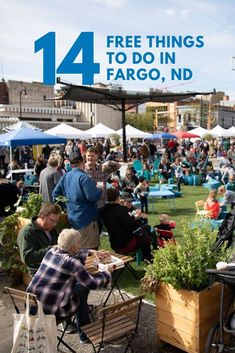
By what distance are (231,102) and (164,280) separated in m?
143

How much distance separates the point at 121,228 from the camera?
209 inches

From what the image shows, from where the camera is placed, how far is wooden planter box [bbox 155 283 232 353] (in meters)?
3.33

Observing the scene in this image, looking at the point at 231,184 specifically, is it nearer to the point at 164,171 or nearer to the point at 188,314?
the point at 164,171

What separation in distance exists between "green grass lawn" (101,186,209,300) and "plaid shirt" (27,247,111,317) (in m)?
1.17

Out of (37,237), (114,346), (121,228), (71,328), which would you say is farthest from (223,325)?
(121,228)

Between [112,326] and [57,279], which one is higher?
[57,279]

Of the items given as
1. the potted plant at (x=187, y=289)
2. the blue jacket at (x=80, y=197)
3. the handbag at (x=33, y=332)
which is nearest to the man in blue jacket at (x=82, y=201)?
the blue jacket at (x=80, y=197)

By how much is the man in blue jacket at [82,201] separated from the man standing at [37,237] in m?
0.93

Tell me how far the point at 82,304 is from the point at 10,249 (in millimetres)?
2046

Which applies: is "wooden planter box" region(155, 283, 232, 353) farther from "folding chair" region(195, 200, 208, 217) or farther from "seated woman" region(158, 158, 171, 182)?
"seated woman" region(158, 158, 171, 182)

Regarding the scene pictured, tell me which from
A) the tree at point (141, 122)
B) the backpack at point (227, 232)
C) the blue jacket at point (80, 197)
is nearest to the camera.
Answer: the backpack at point (227, 232)

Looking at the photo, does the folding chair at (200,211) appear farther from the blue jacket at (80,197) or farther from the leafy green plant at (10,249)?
the leafy green plant at (10,249)

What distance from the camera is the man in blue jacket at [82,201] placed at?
5.00 metres

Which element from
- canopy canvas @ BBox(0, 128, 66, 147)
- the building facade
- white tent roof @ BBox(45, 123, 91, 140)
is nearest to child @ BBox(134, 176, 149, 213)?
canopy canvas @ BBox(0, 128, 66, 147)
